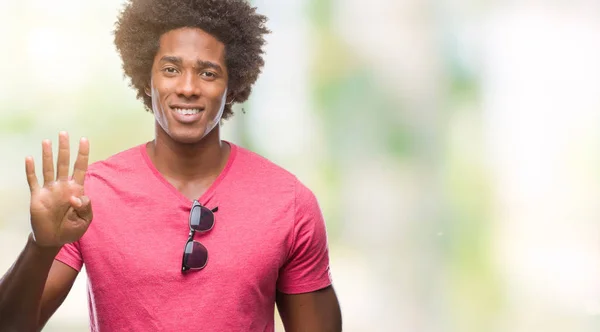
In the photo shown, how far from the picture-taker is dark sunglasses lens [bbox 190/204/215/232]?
177 cm

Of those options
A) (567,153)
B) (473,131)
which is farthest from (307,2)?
(567,153)

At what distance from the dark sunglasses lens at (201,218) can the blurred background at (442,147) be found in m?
1.45

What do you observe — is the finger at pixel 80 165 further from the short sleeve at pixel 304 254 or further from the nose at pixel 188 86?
the short sleeve at pixel 304 254

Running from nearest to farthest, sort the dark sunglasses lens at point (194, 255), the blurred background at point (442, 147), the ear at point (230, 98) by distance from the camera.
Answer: the dark sunglasses lens at point (194, 255) → the ear at point (230, 98) → the blurred background at point (442, 147)

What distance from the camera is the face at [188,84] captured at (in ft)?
5.91

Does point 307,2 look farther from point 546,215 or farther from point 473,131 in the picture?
point 546,215

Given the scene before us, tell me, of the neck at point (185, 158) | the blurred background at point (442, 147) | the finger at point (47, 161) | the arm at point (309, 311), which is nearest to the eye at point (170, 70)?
the neck at point (185, 158)

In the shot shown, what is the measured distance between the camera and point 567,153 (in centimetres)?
336

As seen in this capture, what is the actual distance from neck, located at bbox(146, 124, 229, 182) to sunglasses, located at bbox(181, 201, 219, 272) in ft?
0.28

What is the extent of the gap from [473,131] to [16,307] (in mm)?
2049

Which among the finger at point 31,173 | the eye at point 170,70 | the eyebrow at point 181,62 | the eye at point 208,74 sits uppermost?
the eyebrow at point 181,62

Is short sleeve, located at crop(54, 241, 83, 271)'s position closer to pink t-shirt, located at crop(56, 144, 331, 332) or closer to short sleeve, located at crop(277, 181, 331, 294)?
pink t-shirt, located at crop(56, 144, 331, 332)

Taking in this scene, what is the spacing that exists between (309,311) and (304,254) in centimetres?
11

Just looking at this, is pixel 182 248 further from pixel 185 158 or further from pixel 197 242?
pixel 185 158
